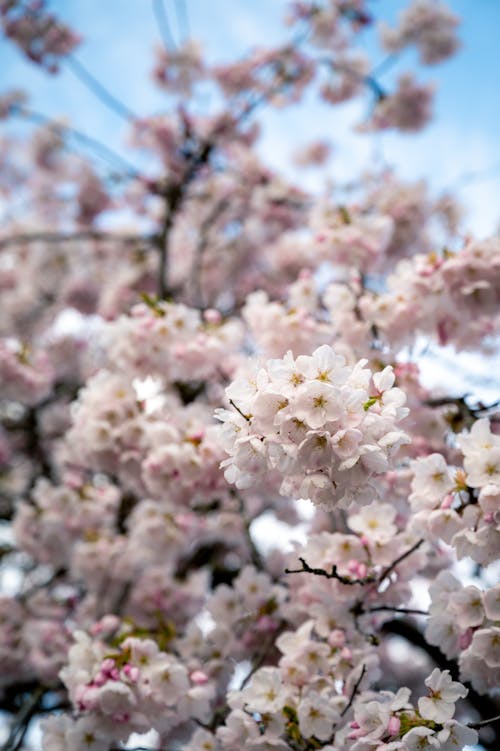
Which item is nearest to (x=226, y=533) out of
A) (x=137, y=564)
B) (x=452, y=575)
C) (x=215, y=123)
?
(x=137, y=564)

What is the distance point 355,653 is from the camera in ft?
7.09

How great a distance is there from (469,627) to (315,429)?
969 millimetres

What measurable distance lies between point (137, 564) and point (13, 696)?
1.56 metres

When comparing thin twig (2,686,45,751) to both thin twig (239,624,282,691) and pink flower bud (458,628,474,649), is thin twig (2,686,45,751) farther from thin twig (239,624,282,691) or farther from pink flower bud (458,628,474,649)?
pink flower bud (458,628,474,649)

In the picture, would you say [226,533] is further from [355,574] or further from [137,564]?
[355,574]

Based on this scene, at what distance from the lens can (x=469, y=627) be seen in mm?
1879

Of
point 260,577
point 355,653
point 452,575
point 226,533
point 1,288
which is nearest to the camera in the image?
point 452,575

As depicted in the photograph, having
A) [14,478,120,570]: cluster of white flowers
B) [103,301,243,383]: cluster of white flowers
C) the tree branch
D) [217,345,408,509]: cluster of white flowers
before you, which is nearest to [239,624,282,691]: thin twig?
the tree branch

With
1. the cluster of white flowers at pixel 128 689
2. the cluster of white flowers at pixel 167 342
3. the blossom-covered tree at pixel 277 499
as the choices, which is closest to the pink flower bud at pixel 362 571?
the blossom-covered tree at pixel 277 499

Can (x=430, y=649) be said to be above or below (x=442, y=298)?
below

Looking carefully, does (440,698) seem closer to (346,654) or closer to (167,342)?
(346,654)

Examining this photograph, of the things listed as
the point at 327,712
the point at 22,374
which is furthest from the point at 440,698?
the point at 22,374

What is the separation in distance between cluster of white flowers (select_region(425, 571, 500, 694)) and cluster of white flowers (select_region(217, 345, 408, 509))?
63cm

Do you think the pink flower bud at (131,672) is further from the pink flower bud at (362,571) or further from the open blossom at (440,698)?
the open blossom at (440,698)
